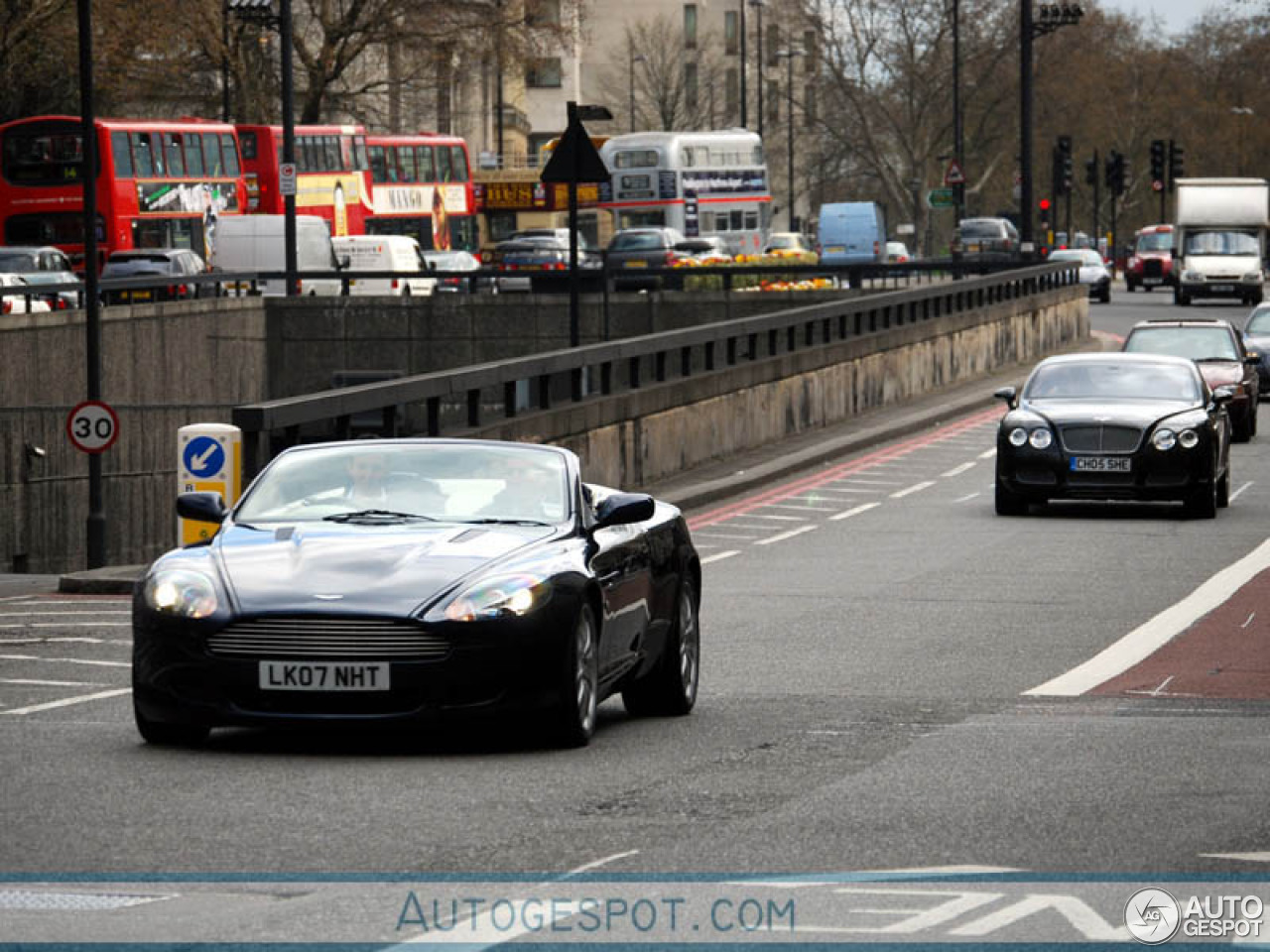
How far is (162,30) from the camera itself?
66750 millimetres

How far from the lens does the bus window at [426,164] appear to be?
73250mm

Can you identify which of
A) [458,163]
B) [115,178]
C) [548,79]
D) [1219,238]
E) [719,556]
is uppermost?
[548,79]

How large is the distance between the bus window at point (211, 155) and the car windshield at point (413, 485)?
1895 inches

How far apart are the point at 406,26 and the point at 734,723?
64.6 m

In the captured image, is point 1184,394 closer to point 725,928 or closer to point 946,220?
point 725,928

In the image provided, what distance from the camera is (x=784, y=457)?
30891 millimetres

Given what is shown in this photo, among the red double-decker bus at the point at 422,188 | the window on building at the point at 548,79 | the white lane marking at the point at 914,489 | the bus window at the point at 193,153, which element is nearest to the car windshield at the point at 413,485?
the white lane marking at the point at 914,489

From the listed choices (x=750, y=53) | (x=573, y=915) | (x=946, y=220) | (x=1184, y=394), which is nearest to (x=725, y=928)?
(x=573, y=915)

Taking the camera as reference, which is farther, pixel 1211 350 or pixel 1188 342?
pixel 1188 342

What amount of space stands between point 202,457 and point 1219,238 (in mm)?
58420

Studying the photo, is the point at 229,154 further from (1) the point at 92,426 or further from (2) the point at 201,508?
(2) the point at 201,508

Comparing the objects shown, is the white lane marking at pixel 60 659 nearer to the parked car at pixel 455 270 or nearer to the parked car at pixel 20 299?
the parked car at pixel 20 299

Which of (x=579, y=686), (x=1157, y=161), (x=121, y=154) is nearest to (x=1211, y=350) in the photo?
Result: (x=579, y=686)

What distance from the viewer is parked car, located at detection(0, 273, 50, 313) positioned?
44.4 meters
